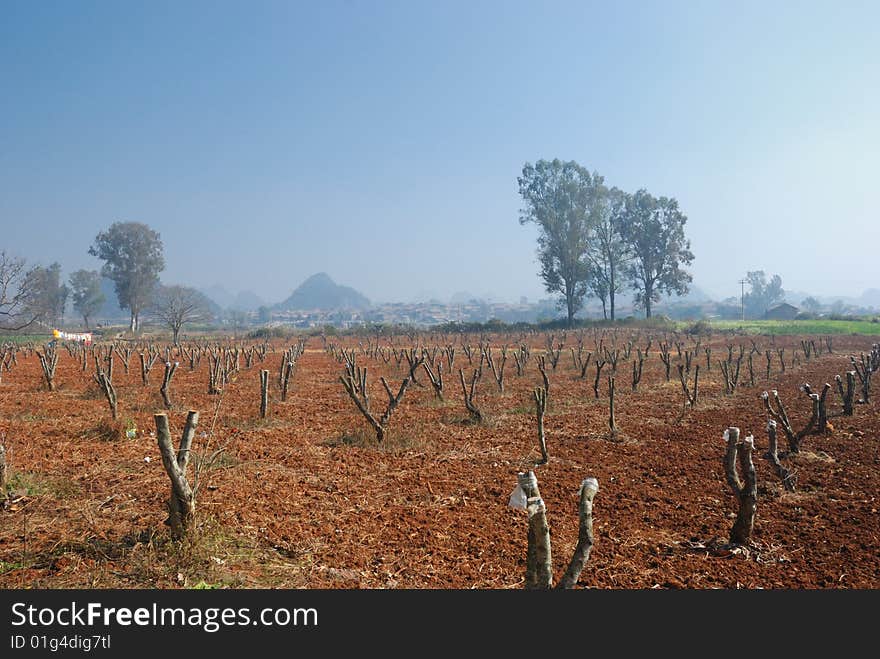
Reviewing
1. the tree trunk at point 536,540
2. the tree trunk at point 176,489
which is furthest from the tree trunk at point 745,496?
the tree trunk at point 176,489

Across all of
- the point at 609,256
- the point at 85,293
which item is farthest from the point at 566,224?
the point at 85,293

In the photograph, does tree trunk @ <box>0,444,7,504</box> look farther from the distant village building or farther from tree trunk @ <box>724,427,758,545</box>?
the distant village building

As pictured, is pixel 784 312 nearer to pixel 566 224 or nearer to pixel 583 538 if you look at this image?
pixel 566 224

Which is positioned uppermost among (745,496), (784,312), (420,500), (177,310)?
(177,310)

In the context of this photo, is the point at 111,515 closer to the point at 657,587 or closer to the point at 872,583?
the point at 657,587

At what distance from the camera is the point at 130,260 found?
233 feet

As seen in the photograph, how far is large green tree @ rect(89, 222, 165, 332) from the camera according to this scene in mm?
70312

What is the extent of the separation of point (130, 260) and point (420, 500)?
77.3 meters

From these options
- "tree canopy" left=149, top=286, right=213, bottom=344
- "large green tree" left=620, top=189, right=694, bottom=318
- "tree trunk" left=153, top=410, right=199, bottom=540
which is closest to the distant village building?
"large green tree" left=620, top=189, right=694, bottom=318

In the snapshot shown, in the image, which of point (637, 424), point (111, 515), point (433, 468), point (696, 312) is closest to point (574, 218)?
point (637, 424)

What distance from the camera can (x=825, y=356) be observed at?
2691cm

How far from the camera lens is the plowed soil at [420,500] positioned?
15.5ft

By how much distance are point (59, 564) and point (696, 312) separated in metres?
133

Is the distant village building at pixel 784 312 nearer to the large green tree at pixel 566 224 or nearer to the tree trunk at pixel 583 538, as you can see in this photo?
the large green tree at pixel 566 224
